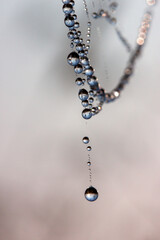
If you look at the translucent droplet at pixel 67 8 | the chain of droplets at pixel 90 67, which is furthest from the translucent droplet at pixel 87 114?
the translucent droplet at pixel 67 8

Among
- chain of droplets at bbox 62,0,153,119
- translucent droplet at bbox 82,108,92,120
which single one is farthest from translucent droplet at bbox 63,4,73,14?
translucent droplet at bbox 82,108,92,120

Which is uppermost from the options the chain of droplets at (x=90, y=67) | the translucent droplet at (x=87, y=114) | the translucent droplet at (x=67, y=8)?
the translucent droplet at (x=67, y=8)

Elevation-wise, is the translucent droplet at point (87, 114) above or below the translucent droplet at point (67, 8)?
below

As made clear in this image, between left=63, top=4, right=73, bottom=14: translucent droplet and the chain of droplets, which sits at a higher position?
left=63, top=4, right=73, bottom=14: translucent droplet

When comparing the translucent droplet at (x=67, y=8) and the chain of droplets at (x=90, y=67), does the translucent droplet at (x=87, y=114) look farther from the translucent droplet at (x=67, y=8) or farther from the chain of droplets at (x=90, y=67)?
the translucent droplet at (x=67, y=8)

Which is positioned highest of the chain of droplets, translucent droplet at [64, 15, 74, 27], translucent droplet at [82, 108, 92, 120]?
translucent droplet at [64, 15, 74, 27]

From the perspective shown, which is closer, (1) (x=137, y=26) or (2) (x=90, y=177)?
(1) (x=137, y=26)

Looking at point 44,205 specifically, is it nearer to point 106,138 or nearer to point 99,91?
point 106,138

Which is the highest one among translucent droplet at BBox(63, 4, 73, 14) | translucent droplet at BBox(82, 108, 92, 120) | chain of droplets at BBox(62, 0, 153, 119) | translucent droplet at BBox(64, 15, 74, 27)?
translucent droplet at BBox(63, 4, 73, 14)

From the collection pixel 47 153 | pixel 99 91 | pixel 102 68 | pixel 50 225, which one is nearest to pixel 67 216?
pixel 50 225

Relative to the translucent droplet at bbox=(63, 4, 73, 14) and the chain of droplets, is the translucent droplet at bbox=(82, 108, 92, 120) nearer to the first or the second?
the chain of droplets

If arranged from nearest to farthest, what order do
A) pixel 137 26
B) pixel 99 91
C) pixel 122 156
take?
pixel 99 91 → pixel 137 26 → pixel 122 156
